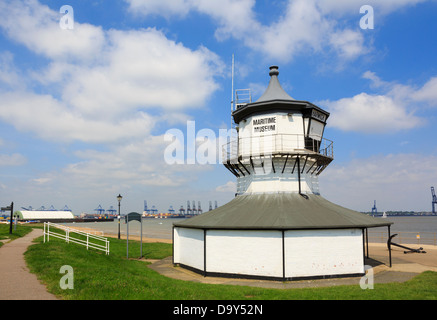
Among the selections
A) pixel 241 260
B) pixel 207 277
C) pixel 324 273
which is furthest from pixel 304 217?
pixel 207 277

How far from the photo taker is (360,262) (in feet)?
54.1

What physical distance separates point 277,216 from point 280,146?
18.0ft

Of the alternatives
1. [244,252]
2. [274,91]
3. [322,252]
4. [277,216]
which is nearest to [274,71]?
[274,91]

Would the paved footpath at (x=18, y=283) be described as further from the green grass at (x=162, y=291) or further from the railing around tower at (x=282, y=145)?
the railing around tower at (x=282, y=145)

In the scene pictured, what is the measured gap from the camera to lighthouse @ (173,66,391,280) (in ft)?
51.8

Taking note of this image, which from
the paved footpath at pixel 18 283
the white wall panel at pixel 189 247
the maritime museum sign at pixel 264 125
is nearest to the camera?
the paved footpath at pixel 18 283

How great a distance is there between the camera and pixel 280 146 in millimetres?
20344

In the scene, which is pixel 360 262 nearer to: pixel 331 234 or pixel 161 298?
pixel 331 234

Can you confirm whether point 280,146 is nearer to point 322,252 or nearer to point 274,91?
point 274,91

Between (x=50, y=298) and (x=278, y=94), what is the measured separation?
709 inches

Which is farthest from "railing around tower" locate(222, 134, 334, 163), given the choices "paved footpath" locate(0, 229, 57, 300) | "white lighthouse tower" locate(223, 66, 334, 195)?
"paved footpath" locate(0, 229, 57, 300)

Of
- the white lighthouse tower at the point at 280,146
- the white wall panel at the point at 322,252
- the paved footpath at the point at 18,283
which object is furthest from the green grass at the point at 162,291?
the white lighthouse tower at the point at 280,146

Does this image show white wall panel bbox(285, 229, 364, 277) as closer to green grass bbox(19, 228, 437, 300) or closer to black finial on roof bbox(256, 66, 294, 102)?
green grass bbox(19, 228, 437, 300)

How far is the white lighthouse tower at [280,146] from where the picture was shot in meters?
20.0
